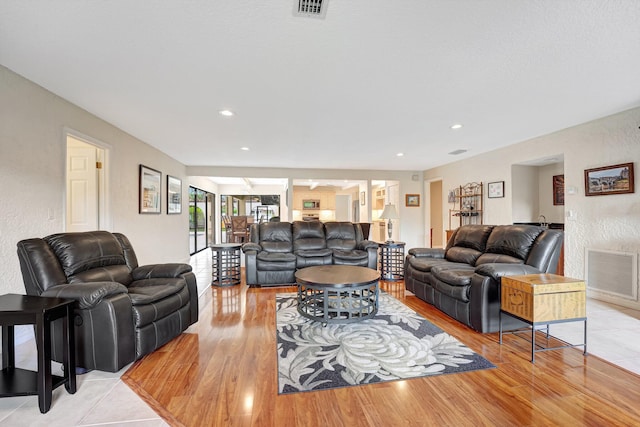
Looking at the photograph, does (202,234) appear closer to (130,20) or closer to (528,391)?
(130,20)

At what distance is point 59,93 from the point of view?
304cm

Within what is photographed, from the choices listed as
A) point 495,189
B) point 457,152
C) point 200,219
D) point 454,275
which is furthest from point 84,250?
point 200,219

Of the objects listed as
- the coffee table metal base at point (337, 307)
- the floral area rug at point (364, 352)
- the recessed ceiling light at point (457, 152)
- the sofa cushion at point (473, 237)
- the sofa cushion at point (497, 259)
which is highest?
the recessed ceiling light at point (457, 152)

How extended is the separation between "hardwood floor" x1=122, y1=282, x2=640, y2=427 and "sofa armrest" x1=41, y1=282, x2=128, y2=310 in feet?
1.99

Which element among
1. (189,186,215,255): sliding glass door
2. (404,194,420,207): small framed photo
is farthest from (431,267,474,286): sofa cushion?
(189,186,215,255): sliding glass door

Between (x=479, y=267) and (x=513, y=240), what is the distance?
0.74 m

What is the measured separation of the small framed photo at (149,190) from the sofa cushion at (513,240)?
17.3ft

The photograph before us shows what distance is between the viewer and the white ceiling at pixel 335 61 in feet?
5.98

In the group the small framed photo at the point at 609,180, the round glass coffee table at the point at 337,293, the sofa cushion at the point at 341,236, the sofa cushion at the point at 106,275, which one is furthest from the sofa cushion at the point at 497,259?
the sofa cushion at the point at 106,275

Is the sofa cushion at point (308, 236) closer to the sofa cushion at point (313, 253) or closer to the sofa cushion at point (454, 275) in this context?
the sofa cushion at point (313, 253)

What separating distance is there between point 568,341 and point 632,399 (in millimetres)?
862

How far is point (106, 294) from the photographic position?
208 centimetres

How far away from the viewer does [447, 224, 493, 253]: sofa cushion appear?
3793 mm

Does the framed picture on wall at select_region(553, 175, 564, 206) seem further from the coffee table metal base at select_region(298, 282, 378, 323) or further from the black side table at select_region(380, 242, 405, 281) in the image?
the coffee table metal base at select_region(298, 282, 378, 323)
